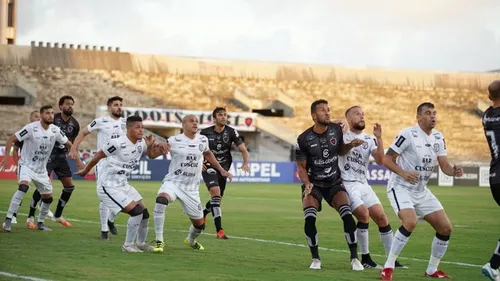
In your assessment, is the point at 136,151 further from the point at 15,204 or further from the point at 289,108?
the point at 289,108

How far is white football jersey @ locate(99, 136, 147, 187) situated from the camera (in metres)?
15.7

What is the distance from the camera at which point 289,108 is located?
251 feet

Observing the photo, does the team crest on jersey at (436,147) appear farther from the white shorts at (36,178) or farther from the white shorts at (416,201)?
the white shorts at (36,178)

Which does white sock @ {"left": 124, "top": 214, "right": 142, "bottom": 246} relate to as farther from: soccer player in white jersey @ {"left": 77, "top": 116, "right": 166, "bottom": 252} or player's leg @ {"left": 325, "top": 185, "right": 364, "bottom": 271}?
player's leg @ {"left": 325, "top": 185, "right": 364, "bottom": 271}

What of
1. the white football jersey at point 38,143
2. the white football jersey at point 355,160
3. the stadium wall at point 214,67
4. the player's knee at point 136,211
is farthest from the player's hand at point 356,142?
the stadium wall at point 214,67

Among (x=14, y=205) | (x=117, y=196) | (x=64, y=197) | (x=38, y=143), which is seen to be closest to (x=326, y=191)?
(x=117, y=196)

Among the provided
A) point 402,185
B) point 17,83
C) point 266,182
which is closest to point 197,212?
point 402,185

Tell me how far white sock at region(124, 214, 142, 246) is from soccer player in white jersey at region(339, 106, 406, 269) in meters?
3.24

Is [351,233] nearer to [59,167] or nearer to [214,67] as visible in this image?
[59,167]

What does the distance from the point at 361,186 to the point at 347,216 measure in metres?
0.91

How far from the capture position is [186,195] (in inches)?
627

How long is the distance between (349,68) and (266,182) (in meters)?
28.4

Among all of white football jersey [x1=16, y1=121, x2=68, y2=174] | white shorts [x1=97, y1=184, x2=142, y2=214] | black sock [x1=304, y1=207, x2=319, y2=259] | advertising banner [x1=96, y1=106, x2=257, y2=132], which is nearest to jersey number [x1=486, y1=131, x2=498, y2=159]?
black sock [x1=304, y1=207, x2=319, y2=259]

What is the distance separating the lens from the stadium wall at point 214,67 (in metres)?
71.0
